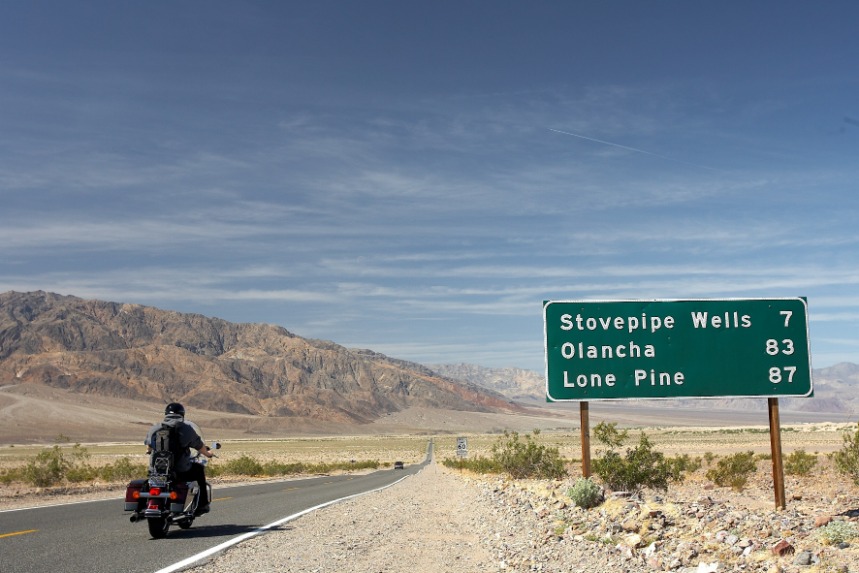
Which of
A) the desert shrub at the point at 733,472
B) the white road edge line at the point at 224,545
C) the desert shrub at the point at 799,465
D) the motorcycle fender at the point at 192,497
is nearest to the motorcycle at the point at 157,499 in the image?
the motorcycle fender at the point at 192,497

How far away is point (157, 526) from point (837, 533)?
936cm

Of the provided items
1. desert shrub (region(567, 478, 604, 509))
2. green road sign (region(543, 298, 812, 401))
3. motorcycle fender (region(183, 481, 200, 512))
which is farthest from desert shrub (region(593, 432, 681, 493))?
motorcycle fender (region(183, 481, 200, 512))

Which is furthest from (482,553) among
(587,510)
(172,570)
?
(172,570)

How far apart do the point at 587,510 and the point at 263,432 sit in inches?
7613

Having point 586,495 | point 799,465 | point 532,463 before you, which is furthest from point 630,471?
point 799,465

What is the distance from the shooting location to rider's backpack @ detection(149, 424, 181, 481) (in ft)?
37.9

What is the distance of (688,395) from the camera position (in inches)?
500

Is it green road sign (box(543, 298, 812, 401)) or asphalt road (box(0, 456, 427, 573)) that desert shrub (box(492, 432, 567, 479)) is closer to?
asphalt road (box(0, 456, 427, 573))

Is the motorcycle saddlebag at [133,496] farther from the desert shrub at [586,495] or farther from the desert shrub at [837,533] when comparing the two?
the desert shrub at [837,533]

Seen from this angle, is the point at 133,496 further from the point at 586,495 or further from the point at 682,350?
the point at 682,350

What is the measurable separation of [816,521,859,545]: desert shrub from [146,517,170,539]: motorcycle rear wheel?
9129mm

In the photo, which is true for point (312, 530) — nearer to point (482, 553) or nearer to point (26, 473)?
point (482, 553)

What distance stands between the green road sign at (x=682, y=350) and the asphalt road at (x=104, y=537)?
6.06 meters

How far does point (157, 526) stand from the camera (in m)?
11.6
